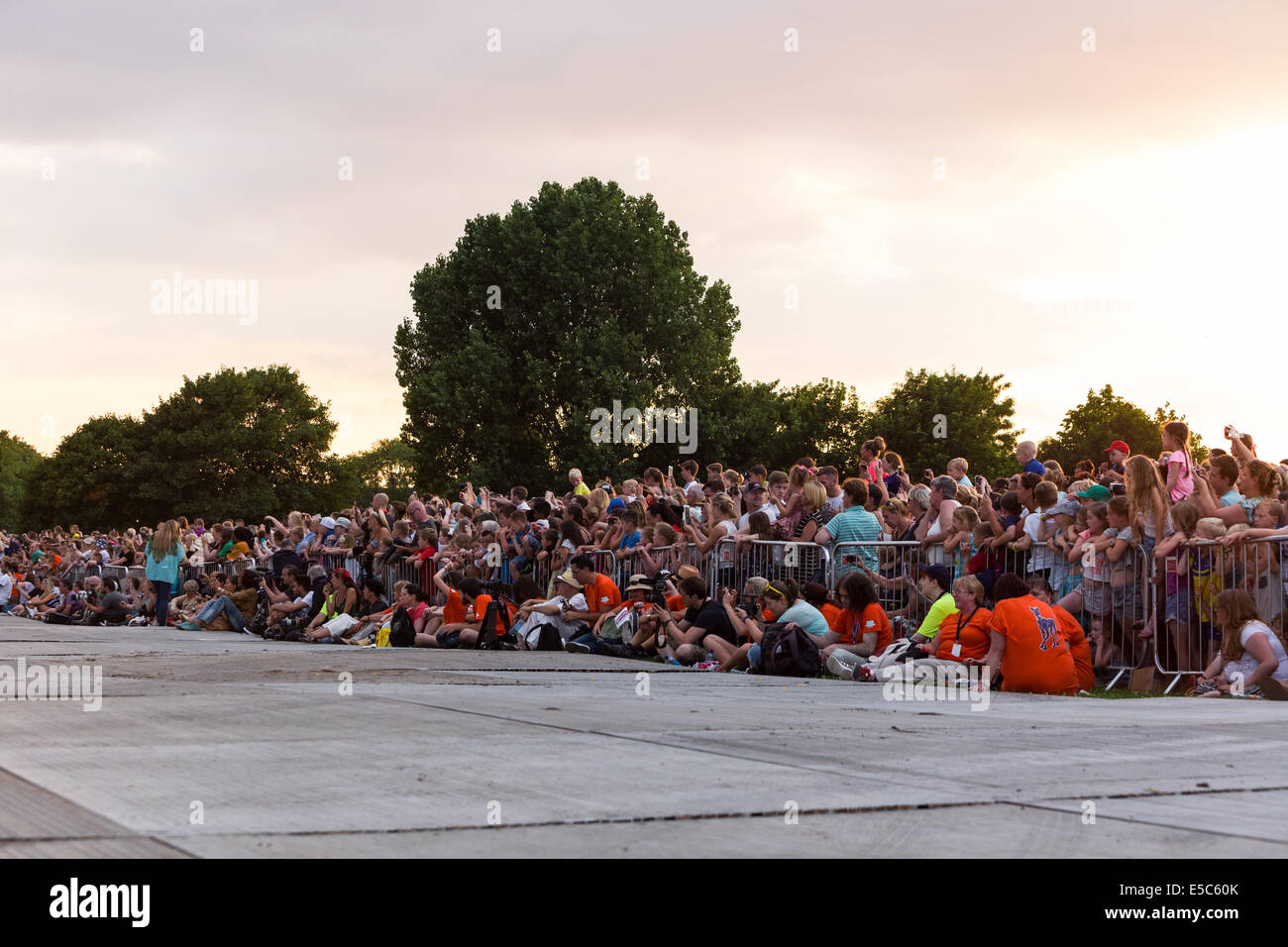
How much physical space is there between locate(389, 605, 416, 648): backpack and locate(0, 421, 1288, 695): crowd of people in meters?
0.03

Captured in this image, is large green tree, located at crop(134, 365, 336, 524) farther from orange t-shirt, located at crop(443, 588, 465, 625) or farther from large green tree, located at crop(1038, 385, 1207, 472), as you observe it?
orange t-shirt, located at crop(443, 588, 465, 625)

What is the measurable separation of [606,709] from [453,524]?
12550 mm

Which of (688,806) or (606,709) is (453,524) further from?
(688,806)

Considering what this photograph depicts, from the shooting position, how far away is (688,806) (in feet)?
16.4

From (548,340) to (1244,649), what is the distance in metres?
37.0

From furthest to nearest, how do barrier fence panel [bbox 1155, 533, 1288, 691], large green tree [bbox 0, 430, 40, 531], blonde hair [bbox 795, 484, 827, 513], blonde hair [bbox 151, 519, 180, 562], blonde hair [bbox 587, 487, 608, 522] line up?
large green tree [bbox 0, 430, 40, 531], blonde hair [bbox 151, 519, 180, 562], blonde hair [bbox 587, 487, 608, 522], blonde hair [bbox 795, 484, 827, 513], barrier fence panel [bbox 1155, 533, 1288, 691]

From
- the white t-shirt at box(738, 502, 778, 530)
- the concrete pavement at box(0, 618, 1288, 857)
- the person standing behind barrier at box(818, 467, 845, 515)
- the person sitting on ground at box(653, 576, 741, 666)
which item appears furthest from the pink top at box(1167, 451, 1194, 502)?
the person sitting on ground at box(653, 576, 741, 666)

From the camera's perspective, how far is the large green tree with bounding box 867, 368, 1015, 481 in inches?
2569

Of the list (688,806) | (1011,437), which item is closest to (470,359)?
(1011,437)

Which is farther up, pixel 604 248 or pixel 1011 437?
pixel 604 248

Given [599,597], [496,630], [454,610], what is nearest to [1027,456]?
[599,597]

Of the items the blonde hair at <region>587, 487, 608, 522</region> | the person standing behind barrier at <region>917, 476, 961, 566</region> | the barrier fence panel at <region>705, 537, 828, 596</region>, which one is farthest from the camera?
the blonde hair at <region>587, 487, 608, 522</region>

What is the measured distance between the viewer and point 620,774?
5770 millimetres

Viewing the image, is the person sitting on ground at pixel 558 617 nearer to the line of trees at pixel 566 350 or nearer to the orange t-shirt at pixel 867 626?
the orange t-shirt at pixel 867 626
